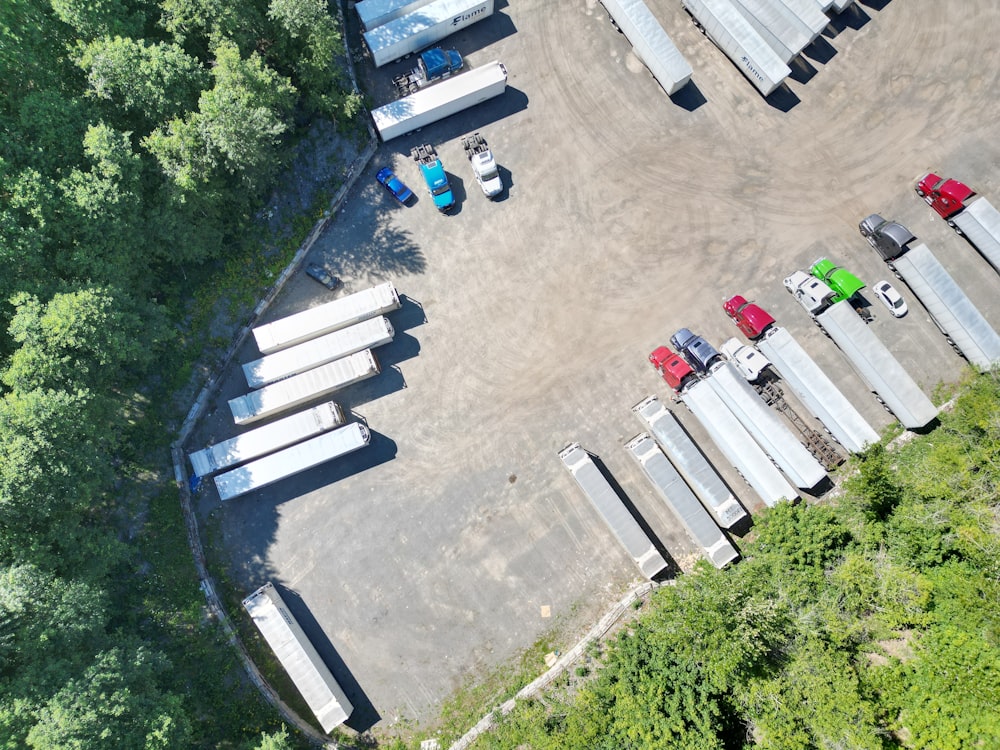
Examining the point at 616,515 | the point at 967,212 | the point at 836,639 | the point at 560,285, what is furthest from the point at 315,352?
the point at 967,212

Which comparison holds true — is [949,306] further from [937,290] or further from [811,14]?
[811,14]

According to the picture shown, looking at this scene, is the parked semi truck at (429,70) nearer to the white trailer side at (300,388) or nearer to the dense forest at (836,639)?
the white trailer side at (300,388)

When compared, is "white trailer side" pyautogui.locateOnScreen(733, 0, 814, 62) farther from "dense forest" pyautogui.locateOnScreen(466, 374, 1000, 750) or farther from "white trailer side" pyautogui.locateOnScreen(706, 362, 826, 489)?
"dense forest" pyautogui.locateOnScreen(466, 374, 1000, 750)

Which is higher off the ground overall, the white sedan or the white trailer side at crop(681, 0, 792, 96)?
the white trailer side at crop(681, 0, 792, 96)

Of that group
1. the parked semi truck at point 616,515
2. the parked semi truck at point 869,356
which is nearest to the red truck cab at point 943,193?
the parked semi truck at point 869,356

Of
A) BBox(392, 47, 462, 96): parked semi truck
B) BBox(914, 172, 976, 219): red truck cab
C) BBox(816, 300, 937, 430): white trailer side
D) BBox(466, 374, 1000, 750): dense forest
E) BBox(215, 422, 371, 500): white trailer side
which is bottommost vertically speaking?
BBox(466, 374, 1000, 750): dense forest

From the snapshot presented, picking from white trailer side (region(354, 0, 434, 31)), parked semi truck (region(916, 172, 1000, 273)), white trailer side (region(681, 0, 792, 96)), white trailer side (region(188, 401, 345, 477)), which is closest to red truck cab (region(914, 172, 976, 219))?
parked semi truck (region(916, 172, 1000, 273))
